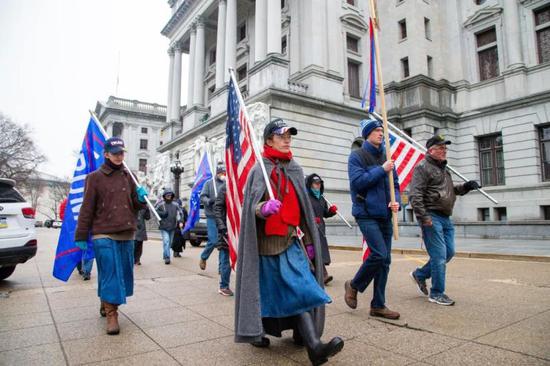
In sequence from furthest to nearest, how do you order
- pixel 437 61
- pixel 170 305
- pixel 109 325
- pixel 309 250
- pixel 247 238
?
pixel 437 61
pixel 170 305
pixel 109 325
pixel 309 250
pixel 247 238

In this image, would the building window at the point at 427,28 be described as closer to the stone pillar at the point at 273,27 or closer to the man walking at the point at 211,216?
the stone pillar at the point at 273,27

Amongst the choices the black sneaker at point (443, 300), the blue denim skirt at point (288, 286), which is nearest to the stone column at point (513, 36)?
the black sneaker at point (443, 300)

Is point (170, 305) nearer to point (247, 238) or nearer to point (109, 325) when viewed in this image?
point (109, 325)

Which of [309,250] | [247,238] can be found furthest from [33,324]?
[309,250]

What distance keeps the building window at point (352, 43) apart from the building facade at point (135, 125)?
43690mm

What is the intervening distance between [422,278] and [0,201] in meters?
7.14

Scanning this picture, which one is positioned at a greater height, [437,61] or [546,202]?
[437,61]

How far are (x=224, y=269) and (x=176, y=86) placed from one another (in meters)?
36.0

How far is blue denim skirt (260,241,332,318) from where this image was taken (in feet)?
10.3

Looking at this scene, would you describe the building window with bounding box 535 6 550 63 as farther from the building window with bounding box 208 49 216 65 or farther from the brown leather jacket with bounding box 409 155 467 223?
the building window with bounding box 208 49 216 65

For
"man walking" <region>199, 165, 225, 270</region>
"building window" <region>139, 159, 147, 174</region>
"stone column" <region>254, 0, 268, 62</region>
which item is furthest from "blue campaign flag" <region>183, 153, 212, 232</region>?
"building window" <region>139, 159, 147, 174</region>

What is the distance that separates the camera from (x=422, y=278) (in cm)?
550

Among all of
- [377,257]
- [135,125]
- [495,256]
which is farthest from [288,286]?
[135,125]

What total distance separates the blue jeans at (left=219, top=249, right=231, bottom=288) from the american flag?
1822 mm
